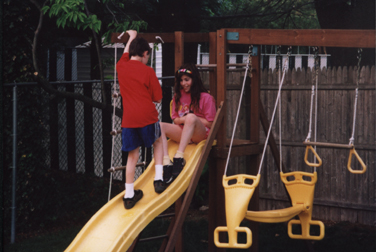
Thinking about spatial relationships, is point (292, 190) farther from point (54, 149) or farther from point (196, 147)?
point (54, 149)

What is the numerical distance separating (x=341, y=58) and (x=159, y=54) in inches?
215

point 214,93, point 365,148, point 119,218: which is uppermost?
point 214,93

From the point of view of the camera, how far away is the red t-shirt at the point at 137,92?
4.82 metres

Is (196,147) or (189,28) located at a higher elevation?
(189,28)

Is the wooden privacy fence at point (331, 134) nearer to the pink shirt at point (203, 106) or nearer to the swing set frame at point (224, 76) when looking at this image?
the swing set frame at point (224, 76)

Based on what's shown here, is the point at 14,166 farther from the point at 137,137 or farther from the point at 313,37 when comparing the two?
the point at 313,37

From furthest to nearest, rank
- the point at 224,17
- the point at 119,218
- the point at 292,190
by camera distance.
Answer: the point at 224,17, the point at 292,190, the point at 119,218

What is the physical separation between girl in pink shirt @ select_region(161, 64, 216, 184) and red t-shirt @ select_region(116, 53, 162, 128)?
1.51 ft

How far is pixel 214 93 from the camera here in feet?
19.0

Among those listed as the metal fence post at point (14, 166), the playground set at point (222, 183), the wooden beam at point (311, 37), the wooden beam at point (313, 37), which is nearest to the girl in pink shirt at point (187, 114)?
the playground set at point (222, 183)

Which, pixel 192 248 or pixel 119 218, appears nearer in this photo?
pixel 119 218

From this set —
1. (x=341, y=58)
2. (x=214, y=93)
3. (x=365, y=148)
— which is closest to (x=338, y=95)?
(x=365, y=148)

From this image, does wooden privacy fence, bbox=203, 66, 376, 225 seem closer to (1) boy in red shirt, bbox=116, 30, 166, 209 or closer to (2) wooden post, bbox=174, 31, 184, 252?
(2) wooden post, bbox=174, 31, 184, 252

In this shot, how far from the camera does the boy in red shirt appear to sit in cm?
482
